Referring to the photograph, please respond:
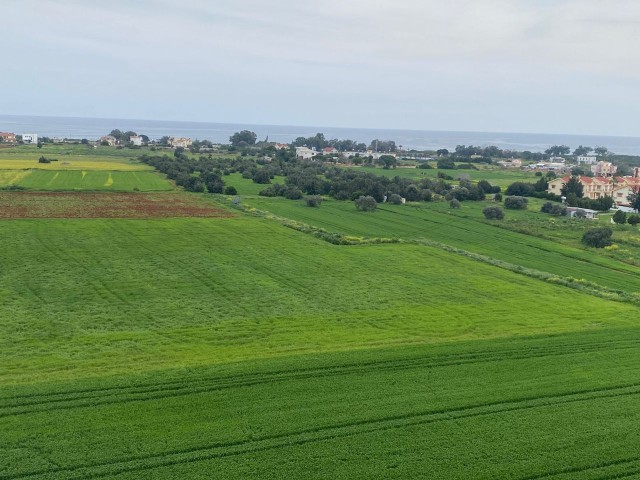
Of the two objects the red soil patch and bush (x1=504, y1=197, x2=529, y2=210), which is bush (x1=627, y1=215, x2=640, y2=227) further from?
the red soil patch

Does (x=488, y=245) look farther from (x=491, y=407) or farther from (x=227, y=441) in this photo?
(x=227, y=441)

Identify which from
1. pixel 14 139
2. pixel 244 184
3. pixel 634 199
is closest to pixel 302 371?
pixel 244 184

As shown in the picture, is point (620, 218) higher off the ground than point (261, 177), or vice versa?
point (261, 177)

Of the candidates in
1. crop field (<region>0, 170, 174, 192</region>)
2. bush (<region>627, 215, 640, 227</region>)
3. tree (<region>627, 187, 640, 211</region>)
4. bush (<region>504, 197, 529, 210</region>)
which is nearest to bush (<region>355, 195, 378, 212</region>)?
bush (<region>504, 197, 529, 210</region>)

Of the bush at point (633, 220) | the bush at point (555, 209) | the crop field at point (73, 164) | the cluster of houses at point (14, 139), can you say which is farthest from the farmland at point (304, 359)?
the cluster of houses at point (14, 139)

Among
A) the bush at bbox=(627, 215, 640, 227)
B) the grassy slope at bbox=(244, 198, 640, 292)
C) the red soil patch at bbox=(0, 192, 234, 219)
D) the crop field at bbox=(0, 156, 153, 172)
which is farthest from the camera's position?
the crop field at bbox=(0, 156, 153, 172)

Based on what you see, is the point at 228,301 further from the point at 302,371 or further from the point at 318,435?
the point at 318,435

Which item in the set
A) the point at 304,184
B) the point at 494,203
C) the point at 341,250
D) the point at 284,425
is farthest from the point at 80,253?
the point at 494,203
